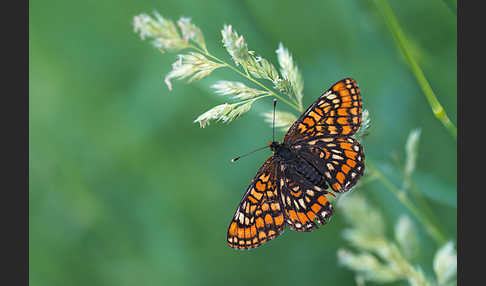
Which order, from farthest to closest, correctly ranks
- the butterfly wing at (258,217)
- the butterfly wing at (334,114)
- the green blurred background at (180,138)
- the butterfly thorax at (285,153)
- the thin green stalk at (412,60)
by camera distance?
the green blurred background at (180,138), the butterfly thorax at (285,153), the butterfly wing at (258,217), the butterfly wing at (334,114), the thin green stalk at (412,60)

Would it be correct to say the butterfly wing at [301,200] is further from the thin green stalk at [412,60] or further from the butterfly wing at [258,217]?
the thin green stalk at [412,60]

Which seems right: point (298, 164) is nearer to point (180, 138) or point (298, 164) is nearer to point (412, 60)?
point (412, 60)

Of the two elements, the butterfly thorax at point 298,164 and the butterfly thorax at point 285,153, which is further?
the butterfly thorax at point 285,153

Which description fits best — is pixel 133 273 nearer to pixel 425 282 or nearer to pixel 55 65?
pixel 55 65

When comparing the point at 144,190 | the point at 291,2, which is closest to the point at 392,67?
the point at 291,2

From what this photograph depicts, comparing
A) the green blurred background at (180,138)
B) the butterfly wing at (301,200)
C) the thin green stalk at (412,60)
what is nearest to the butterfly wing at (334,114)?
the butterfly wing at (301,200)

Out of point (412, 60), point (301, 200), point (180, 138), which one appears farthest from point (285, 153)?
point (180, 138)
